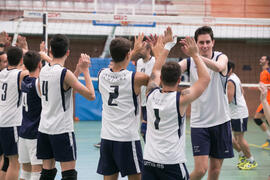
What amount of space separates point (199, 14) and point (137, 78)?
1248cm

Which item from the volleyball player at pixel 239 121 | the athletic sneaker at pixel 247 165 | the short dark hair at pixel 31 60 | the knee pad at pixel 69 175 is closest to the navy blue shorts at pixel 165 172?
the knee pad at pixel 69 175

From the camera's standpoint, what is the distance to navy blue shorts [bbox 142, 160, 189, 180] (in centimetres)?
354

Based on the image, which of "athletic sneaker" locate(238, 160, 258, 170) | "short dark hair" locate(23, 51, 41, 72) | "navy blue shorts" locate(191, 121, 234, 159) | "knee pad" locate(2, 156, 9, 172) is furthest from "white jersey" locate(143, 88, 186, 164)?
"athletic sneaker" locate(238, 160, 258, 170)

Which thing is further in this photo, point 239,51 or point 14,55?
point 239,51

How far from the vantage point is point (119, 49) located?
3.96 meters

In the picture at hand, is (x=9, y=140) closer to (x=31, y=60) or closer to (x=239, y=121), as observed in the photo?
(x=31, y=60)

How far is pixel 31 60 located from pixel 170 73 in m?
1.87

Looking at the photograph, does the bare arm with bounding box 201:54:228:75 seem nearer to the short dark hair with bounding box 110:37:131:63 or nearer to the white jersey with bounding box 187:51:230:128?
the white jersey with bounding box 187:51:230:128

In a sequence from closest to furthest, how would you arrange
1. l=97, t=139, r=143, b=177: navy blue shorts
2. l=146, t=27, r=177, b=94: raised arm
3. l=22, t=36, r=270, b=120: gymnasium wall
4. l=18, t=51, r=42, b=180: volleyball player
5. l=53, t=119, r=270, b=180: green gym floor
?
l=146, t=27, r=177, b=94: raised arm, l=97, t=139, r=143, b=177: navy blue shorts, l=18, t=51, r=42, b=180: volleyball player, l=53, t=119, r=270, b=180: green gym floor, l=22, t=36, r=270, b=120: gymnasium wall

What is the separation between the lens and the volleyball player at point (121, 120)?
154 inches

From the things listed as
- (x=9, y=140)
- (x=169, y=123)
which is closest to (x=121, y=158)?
(x=169, y=123)

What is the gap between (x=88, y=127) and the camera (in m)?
12.5

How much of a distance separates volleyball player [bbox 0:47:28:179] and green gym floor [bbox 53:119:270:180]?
4.75 feet

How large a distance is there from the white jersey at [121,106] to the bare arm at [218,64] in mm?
840
